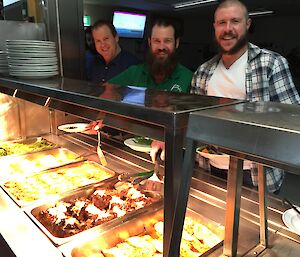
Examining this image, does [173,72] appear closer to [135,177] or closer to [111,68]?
[111,68]

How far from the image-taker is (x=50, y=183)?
1837mm

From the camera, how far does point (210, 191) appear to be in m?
1.50

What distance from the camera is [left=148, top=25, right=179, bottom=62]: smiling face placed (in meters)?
2.24

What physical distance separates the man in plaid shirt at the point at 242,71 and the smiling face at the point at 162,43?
28 cm

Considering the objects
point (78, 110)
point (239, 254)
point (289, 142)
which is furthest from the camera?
point (78, 110)

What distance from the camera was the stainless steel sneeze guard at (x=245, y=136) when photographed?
549 mm

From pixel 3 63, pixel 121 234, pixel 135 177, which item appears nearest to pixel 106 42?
pixel 3 63

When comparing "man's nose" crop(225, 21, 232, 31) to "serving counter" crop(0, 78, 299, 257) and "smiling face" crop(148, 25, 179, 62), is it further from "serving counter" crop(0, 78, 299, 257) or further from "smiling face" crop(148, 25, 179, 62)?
"serving counter" crop(0, 78, 299, 257)

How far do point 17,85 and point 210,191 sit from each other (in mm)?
1179

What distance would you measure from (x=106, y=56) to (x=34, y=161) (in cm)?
128

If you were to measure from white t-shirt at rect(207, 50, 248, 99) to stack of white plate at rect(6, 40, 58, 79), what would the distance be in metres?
1.18

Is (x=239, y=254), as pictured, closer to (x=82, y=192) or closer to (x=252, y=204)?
(x=252, y=204)

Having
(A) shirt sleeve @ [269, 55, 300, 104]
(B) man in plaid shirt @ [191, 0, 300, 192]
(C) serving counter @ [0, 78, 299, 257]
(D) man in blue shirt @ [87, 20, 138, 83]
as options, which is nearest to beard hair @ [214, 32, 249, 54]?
(B) man in plaid shirt @ [191, 0, 300, 192]

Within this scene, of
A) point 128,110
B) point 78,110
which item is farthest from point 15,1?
point 128,110
